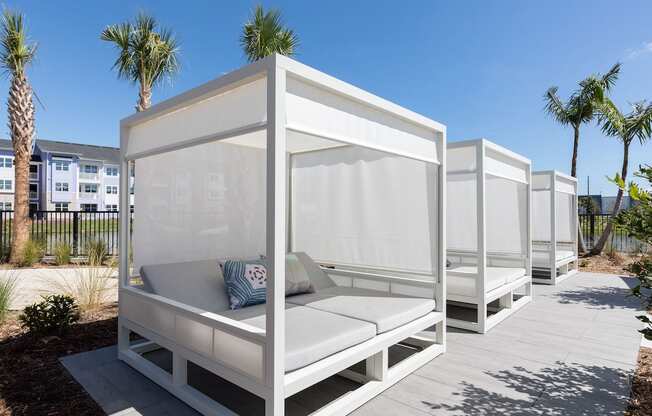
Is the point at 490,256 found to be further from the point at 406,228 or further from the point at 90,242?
the point at 90,242

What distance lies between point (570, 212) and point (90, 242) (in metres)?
11.3

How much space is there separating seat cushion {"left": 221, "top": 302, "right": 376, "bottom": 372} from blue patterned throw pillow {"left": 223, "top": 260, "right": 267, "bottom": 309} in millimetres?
93

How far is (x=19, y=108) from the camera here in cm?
818

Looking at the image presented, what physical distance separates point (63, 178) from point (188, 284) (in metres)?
33.6

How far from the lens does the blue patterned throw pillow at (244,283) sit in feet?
10.1

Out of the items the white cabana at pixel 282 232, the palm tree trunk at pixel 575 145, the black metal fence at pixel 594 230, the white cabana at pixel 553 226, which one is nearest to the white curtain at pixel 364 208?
the white cabana at pixel 282 232

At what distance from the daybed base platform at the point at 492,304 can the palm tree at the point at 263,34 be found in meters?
5.52

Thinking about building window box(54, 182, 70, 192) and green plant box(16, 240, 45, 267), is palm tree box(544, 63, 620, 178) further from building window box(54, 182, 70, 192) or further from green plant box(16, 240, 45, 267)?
building window box(54, 182, 70, 192)

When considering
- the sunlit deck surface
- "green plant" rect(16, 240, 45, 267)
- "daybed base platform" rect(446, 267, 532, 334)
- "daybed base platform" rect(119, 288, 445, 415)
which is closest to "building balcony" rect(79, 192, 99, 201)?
"green plant" rect(16, 240, 45, 267)

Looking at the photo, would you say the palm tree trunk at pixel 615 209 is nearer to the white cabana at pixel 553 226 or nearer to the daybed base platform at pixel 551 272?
the white cabana at pixel 553 226

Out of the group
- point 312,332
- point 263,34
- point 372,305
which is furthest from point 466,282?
point 263,34

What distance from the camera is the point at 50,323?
12.3ft

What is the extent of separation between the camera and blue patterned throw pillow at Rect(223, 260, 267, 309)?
10.1ft

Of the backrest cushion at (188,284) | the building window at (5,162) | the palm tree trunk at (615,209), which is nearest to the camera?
the backrest cushion at (188,284)
